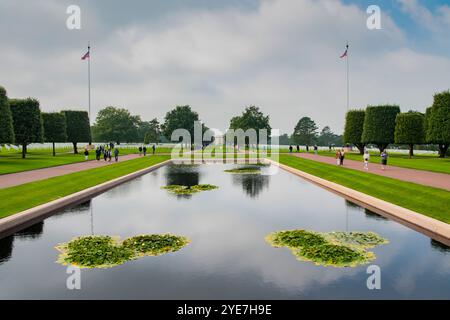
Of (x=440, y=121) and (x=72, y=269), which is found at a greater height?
(x=440, y=121)

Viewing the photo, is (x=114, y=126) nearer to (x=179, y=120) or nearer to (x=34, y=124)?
(x=179, y=120)

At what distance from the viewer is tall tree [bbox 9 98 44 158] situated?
44.5m

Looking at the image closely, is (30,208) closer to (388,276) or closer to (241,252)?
(241,252)

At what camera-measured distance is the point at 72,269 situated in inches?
280

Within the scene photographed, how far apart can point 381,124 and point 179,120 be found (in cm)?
6784

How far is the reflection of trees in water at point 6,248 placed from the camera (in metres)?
7.74

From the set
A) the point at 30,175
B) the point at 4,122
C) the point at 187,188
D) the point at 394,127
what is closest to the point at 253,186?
the point at 187,188

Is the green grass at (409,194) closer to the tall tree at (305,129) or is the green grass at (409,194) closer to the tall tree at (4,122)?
the tall tree at (4,122)

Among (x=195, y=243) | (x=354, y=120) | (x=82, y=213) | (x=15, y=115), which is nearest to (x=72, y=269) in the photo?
(x=195, y=243)

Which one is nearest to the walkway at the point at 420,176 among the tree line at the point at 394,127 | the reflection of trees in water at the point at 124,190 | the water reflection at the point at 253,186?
the water reflection at the point at 253,186

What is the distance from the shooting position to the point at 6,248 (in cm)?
837

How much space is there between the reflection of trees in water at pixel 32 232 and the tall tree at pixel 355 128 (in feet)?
198

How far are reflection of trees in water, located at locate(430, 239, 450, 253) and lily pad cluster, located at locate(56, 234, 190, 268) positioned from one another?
613 cm
